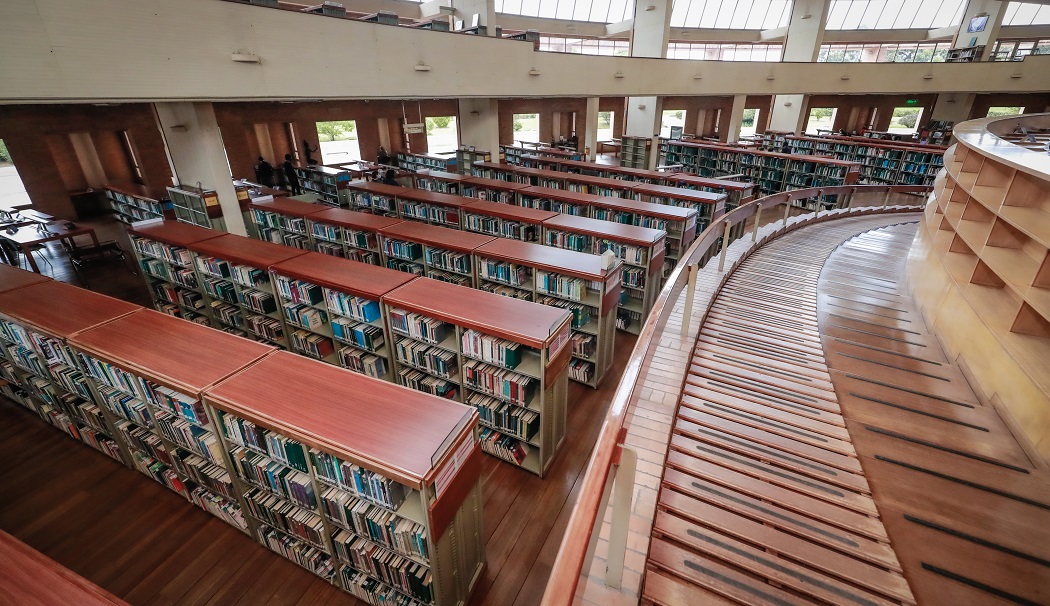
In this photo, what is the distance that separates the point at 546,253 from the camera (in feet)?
16.2

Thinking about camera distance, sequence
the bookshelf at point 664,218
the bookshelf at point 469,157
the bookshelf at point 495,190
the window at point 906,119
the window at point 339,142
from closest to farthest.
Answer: the bookshelf at point 664,218
the bookshelf at point 495,190
the bookshelf at point 469,157
the window at point 339,142
the window at point 906,119

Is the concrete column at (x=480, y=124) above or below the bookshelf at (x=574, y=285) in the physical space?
above

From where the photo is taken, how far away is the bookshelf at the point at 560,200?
760 cm

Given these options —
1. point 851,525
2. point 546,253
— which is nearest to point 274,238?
point 546,253

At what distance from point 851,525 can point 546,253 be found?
11.3 ft

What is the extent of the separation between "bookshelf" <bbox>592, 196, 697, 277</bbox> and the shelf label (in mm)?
4903

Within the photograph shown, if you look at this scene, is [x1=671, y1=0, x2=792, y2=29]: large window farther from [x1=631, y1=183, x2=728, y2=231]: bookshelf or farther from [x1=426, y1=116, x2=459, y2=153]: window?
[x1=631, y1=183, x2=728, y2=231]: bookshelf

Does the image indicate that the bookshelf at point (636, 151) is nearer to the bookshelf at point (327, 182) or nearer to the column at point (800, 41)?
the column at point (800, 41)

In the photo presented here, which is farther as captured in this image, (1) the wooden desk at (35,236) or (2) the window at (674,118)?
(2) the window at (674,118)

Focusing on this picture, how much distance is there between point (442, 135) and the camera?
18984mm

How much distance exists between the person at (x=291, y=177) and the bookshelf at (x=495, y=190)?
20.3 feet

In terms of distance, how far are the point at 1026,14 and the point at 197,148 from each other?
30034 millimetres

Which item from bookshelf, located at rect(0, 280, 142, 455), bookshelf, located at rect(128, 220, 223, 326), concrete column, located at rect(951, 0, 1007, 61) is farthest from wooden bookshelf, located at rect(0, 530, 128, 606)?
concrete column, located at rect(951, 0, 1007, 61)

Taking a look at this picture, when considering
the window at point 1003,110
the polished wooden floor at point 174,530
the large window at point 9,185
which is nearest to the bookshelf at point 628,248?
the polished wooden floor at point 174,530
